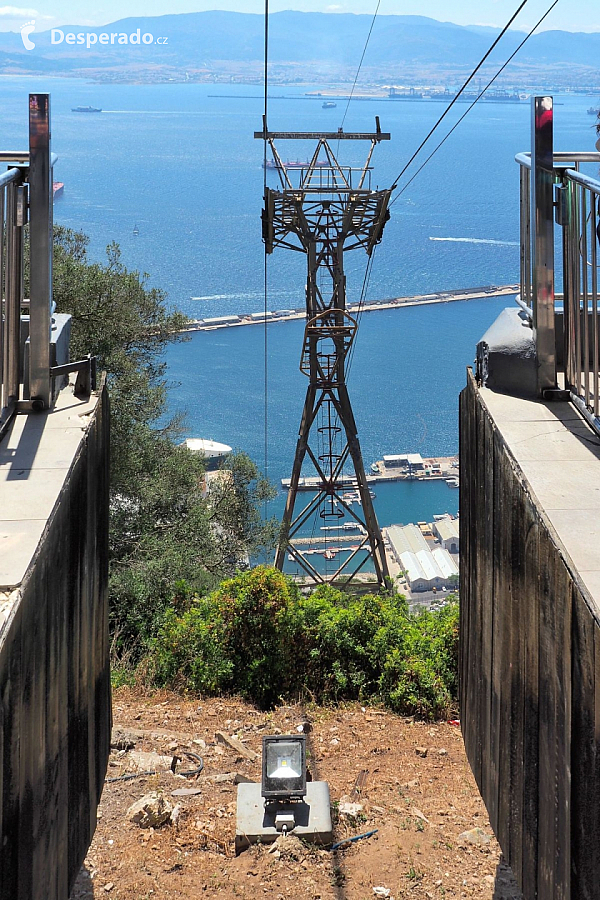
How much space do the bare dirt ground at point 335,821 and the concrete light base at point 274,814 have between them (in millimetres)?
76

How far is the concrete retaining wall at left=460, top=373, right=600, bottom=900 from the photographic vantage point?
7.36ft

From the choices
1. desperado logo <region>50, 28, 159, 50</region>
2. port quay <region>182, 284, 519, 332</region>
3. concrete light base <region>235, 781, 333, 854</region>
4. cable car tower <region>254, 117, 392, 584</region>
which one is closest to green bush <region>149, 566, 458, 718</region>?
concrete light base <region>235, 781, 333, 854</region>

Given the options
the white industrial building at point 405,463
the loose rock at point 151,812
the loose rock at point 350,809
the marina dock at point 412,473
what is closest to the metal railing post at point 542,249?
the loose rock at point 350,809

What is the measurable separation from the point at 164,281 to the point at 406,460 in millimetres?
29079

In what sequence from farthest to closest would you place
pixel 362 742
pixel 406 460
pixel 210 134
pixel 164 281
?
pixel 210 134 < pixel 164 281 < pixel 406 460 < pixel 362 742

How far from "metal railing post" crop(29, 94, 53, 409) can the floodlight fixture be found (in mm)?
3058

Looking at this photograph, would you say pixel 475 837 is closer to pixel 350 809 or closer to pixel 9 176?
pixel 350 809

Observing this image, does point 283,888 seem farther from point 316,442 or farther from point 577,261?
point 316,442

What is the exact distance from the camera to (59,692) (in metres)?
2.83

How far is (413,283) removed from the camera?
55.3m

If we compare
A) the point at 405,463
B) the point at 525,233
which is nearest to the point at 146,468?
the point at 525,233

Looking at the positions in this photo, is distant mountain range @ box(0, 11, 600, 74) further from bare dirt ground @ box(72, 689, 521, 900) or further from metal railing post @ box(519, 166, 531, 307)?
metal railing post @ box(519, 166, 531, 307)

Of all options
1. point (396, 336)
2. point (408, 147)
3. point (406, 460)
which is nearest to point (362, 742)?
point (406, 460)

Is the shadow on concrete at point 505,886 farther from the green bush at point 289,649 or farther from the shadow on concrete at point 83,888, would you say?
the green bush at point 289,649
